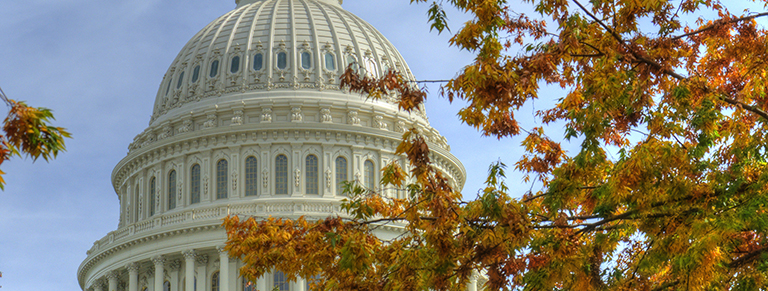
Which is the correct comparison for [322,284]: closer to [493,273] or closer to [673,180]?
[493,273]

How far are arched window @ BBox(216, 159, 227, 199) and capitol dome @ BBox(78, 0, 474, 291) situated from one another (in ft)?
0.27

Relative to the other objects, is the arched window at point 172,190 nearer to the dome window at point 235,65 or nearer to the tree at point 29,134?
the dome window at point 235,65

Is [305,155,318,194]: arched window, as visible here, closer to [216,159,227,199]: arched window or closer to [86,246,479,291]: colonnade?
[216,159,227,199]: arched window

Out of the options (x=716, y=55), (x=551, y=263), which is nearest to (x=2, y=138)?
(x=551, y=263)

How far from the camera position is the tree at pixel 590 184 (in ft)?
60.2

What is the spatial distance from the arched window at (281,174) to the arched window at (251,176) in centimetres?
112

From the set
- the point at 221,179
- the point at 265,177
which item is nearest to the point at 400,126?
the point at 265,177

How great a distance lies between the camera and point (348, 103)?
234ft

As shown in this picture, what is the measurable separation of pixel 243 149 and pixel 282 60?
6.80 metres

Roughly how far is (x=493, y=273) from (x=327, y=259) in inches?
112

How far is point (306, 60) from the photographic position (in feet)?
243

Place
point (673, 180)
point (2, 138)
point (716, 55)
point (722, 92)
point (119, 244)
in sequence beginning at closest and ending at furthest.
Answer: point (2, 138) < point (673, 180) < point (722, 92) < point (716, 55) < point (119, 244)

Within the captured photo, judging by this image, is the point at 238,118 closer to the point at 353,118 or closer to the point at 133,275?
the point at 353,118

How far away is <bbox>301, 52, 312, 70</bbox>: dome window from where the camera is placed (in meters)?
73.7
